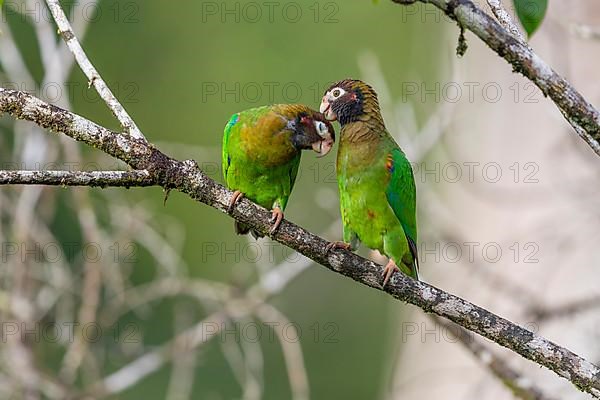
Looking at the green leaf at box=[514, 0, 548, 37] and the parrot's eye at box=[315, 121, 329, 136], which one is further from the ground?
the green leaf at box=[514, 0, 548, 37]

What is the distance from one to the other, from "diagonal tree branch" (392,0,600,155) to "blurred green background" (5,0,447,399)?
8.06 m

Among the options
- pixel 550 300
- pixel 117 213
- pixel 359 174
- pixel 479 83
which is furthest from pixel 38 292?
pixel 479 83

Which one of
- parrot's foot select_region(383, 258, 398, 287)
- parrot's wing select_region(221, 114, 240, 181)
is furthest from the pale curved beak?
parrot's foot select_region(383, 258, 398, 287)

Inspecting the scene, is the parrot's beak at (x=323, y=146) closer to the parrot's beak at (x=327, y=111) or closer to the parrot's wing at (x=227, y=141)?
the parrot's beak at (x=327, y=111)

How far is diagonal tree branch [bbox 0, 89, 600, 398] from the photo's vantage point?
2.31 m

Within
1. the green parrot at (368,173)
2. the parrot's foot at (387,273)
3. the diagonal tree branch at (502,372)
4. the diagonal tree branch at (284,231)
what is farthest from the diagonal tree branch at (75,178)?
the diagonal tree branch at (502,372)

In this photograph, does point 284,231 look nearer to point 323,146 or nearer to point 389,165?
point 323,146

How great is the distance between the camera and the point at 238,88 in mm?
11938

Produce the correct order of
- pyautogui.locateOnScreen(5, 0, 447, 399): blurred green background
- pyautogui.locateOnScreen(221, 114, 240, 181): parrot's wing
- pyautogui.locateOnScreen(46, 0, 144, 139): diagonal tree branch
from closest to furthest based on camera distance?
pyautogui.locateOnScreen(46, 0, 144, 139): diagonal tree branch < pyautogui.locateOnScreen(221, 114, 240, 181): parrot's wing < pyautogui.locateOnScreen(5, 0, 447, 399): blurred green background

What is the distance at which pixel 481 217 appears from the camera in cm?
630

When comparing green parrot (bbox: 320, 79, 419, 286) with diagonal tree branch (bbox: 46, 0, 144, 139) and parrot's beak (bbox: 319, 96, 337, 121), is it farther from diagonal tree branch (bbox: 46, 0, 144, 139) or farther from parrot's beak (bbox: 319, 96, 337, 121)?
diagonal tree branch (bbox: 46, 0, 144, 139)

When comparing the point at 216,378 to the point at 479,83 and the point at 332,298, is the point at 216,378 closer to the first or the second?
the point at 332,298

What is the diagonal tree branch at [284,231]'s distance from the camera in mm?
2312

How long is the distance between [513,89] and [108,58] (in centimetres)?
682
